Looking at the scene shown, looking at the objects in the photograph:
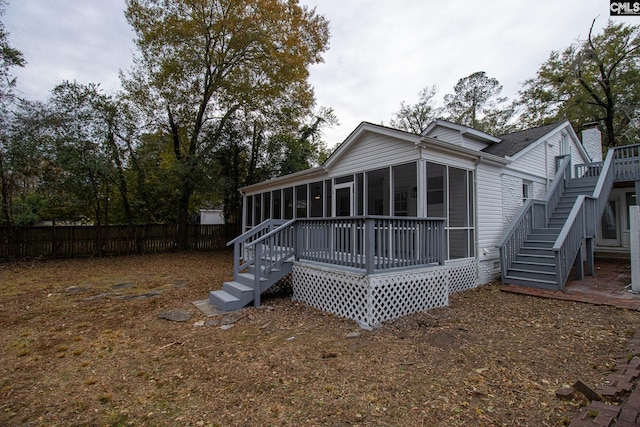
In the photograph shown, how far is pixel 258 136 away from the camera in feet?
58.0

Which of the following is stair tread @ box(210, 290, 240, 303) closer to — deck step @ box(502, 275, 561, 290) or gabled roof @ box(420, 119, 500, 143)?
deck step @ box(502, 275, 561, 290)

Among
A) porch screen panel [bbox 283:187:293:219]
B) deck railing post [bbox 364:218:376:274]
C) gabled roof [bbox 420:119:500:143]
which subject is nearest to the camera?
deck railing post [bbox 364:218:376:274]

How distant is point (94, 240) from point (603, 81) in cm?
2643

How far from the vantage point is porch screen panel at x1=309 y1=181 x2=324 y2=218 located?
993 centimetres

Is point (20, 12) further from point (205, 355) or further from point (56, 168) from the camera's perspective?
point (205, 355)

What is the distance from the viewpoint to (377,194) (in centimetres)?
802

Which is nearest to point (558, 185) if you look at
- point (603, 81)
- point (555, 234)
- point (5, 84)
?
point (555, 234)

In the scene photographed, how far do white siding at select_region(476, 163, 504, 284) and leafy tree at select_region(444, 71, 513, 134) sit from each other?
57.5 ft

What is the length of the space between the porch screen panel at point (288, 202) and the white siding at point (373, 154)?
2.88m

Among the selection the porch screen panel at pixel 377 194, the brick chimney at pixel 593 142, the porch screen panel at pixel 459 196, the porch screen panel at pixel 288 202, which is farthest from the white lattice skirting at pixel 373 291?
the brick chimney at pixel 593 142

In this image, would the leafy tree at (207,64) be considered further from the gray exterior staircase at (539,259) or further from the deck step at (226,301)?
the gray exterior staircase at (539,259)

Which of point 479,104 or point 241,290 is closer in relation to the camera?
point 241,290

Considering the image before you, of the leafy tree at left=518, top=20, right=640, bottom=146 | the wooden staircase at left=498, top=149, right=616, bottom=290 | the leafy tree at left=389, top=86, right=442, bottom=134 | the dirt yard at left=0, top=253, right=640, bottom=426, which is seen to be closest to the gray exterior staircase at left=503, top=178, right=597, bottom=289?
the wooden staircase at left=498, top=149, right=616, bottom=290

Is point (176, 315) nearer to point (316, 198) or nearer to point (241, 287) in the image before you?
point (241, 287)
